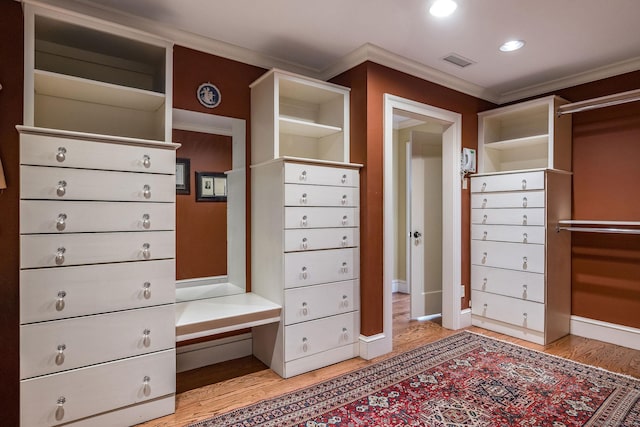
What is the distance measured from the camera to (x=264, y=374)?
2.63 m

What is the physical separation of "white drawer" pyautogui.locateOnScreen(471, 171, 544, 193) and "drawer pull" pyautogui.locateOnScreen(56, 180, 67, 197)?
3.47 m

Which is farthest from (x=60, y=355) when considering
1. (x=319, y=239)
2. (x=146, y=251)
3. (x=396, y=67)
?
(x=396, y=67)

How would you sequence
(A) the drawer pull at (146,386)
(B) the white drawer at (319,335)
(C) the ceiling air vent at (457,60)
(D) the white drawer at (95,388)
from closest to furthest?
(D) the white drawer at (95,388)
(A) the drawer pull at (146,386)
(B) the white drawer at (319,335)
(C) the ceiling air vent at (457,60)

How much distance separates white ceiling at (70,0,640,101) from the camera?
2.26m

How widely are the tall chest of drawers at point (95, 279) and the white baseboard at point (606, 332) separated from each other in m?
3.60

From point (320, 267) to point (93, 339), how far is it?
4.90 ft

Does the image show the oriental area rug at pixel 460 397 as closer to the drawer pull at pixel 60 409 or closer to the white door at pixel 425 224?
the drawer pull at pixel 60 409

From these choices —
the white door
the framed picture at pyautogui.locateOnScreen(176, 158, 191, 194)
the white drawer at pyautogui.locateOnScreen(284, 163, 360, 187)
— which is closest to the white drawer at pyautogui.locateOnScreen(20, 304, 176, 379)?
the framed picture at pyautogui.locateOnScreen(176, 158, 191, 194)

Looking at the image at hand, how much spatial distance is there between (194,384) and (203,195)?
4.47ft

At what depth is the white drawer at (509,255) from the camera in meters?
3.24

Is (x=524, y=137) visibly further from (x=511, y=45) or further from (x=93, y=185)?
(x=93, y=185)

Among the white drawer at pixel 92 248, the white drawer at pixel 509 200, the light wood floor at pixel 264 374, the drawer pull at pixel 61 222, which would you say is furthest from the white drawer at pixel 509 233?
the drawer pull at pixel 61 222

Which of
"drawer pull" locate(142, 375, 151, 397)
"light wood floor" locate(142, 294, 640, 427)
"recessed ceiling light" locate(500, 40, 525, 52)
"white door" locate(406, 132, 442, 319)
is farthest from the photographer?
"white door" locate(406, 132, 442, 319)

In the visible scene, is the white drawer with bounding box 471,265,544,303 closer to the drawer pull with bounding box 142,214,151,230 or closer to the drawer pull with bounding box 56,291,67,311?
the drawer pull with bounding box 142,214,151,230
